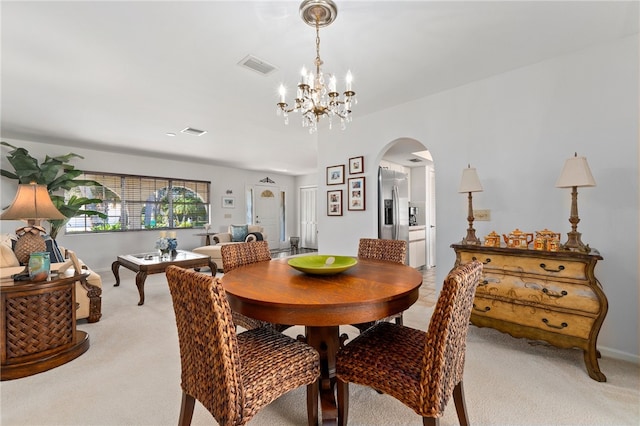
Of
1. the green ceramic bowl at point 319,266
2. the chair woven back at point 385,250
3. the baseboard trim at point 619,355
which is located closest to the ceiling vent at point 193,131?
the chair woven back at point 385,250

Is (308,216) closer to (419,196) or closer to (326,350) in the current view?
(419,196)

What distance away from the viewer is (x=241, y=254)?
7.70 feet

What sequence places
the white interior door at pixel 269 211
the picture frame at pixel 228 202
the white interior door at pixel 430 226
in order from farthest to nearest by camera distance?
1. the white interior door at pixel 269 211
2. the picture frame at pixel 228 202
3. the white interior door at pixel 430 226

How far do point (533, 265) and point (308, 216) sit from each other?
755cm

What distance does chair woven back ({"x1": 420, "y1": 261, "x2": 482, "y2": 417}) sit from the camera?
3.64ft

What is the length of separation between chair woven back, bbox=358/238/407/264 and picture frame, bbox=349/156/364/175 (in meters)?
1.58

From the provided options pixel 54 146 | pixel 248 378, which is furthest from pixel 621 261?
pixel 54 146

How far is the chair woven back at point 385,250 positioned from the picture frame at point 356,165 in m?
1.58

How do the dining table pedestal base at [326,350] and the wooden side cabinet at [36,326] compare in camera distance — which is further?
the wooden side cabinet at [36,326]

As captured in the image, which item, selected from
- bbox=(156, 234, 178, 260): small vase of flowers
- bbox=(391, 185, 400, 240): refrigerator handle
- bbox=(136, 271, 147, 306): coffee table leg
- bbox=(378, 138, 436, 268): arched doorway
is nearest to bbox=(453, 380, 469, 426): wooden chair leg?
bbox=(391, 185, 400, 240): refrigerator handle

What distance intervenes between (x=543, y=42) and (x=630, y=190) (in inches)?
52.1

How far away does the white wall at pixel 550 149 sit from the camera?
2.26 metres

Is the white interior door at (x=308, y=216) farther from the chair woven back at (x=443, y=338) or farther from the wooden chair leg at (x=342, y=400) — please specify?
the chair woven back at (x=443, y=338)

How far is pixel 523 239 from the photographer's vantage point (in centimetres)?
239
